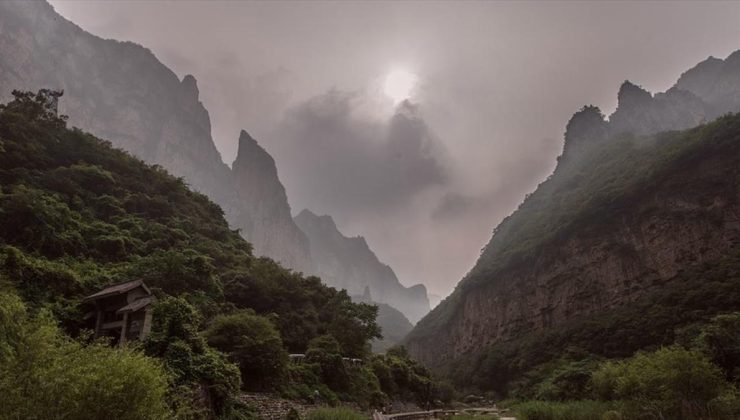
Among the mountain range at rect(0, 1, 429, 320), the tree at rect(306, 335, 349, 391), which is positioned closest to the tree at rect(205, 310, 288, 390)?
the tree at rect(306, 335, 349, 391)

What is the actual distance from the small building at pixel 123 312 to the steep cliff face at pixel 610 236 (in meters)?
59.9

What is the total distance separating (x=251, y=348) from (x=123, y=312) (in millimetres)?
6351

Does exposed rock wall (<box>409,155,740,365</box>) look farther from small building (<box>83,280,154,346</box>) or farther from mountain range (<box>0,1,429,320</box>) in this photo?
mountain range (<box>0,1,429,320</box>)

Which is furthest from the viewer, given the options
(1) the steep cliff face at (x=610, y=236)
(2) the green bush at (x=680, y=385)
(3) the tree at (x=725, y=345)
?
(1) the steep cliff face at (x=610, y=236)

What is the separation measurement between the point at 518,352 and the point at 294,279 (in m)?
52.5

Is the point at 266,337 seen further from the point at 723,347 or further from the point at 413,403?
the point at 723,347

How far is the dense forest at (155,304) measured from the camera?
817cm

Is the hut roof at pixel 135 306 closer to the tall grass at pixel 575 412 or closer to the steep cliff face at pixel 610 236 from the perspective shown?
the tall grass at pixel 575 412

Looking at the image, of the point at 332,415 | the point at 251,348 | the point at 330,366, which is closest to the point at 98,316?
the point at 251,348

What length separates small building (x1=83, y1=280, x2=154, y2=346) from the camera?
746 inches

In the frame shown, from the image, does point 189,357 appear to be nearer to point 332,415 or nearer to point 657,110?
point 332,415

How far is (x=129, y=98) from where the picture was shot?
158 meters

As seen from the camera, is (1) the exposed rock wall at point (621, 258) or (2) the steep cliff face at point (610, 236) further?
(2) the steep cliff face at point (610, 236)

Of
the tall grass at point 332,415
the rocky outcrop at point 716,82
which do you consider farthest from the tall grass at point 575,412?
the rocky outcrop at point 716,82
